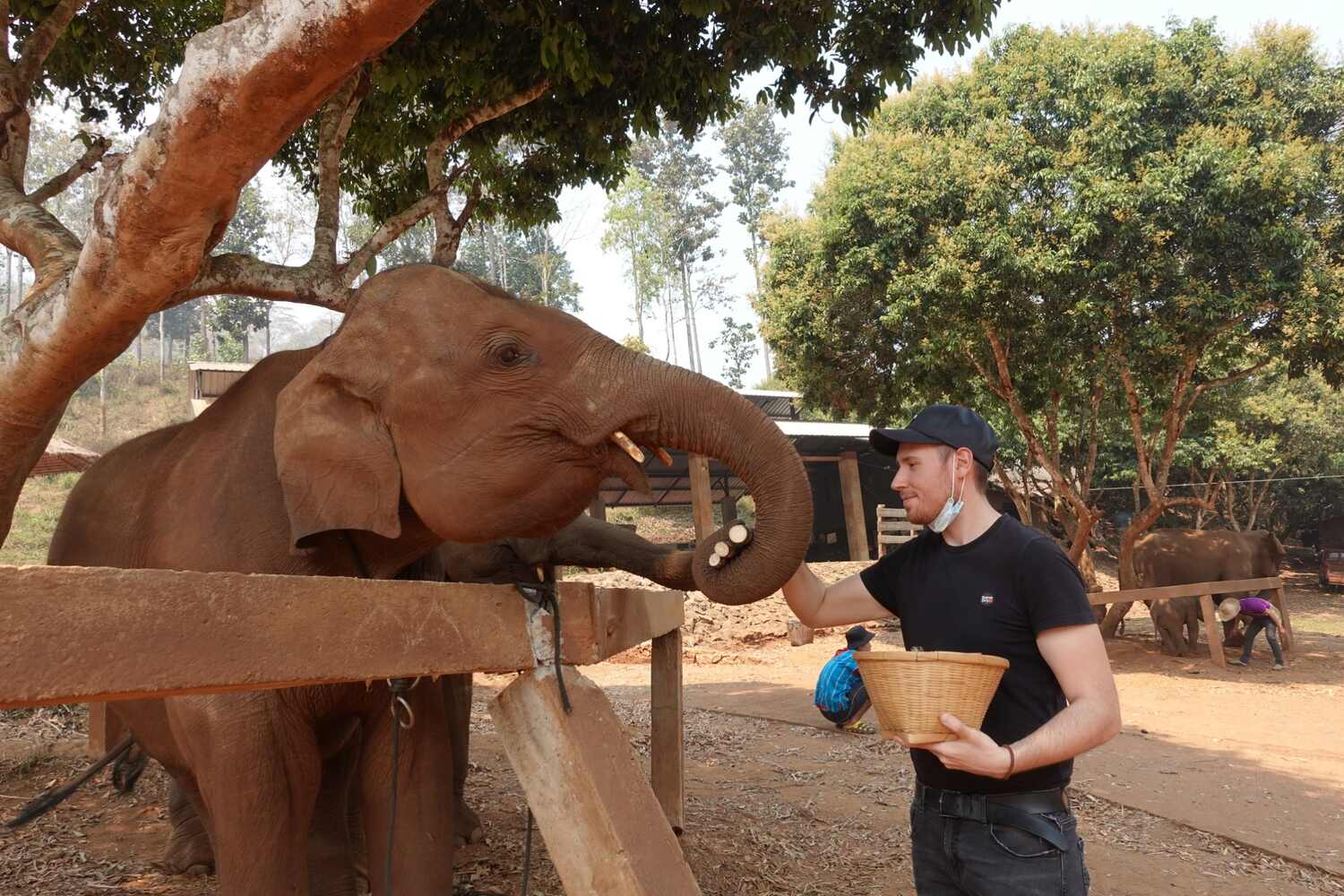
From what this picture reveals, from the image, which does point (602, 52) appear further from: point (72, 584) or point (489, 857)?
point (72, 584)

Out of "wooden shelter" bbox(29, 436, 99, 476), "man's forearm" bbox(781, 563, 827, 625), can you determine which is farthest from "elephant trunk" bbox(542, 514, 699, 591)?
"wooden shelter" bbox(29, 436, 99, 476)

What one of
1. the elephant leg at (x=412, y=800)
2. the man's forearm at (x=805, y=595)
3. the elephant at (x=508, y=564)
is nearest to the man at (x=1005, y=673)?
the man's forearm at (x=805, y=595)

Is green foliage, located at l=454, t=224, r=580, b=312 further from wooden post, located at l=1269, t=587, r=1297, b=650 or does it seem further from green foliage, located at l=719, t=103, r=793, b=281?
wooden post, located at l=1269, t=587, r=1297, b=650

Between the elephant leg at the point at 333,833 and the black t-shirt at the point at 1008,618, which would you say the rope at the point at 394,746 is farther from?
the black t-shirt at the point at 1008,618

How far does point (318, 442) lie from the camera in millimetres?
2766

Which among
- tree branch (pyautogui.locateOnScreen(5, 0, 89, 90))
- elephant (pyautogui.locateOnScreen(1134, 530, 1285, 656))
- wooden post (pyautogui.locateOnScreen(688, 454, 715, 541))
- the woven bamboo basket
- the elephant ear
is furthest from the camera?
elephant (pyautogui.locateOnScreen(1134, 530, 1285, 656))

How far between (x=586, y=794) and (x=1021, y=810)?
3.91ft

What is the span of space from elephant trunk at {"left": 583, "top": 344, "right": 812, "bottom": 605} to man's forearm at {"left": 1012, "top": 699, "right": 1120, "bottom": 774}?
71 cm

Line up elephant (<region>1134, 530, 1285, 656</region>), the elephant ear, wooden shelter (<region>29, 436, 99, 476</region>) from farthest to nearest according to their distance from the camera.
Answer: elephant (<region>1134, 530, 1285, 656</region>), wooden shelter (<region>29, 436, 99, 476</region>), the elephant ear

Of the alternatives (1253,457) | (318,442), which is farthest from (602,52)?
(1253,457)

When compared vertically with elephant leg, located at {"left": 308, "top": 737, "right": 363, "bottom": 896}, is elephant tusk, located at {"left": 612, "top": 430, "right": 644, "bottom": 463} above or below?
above

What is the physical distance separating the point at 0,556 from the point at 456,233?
20920 millimetres

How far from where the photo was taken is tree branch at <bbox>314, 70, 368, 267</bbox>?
5.91 m

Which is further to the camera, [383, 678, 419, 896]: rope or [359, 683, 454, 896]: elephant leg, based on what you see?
[359, 683, 454, 896]: elephant leg
